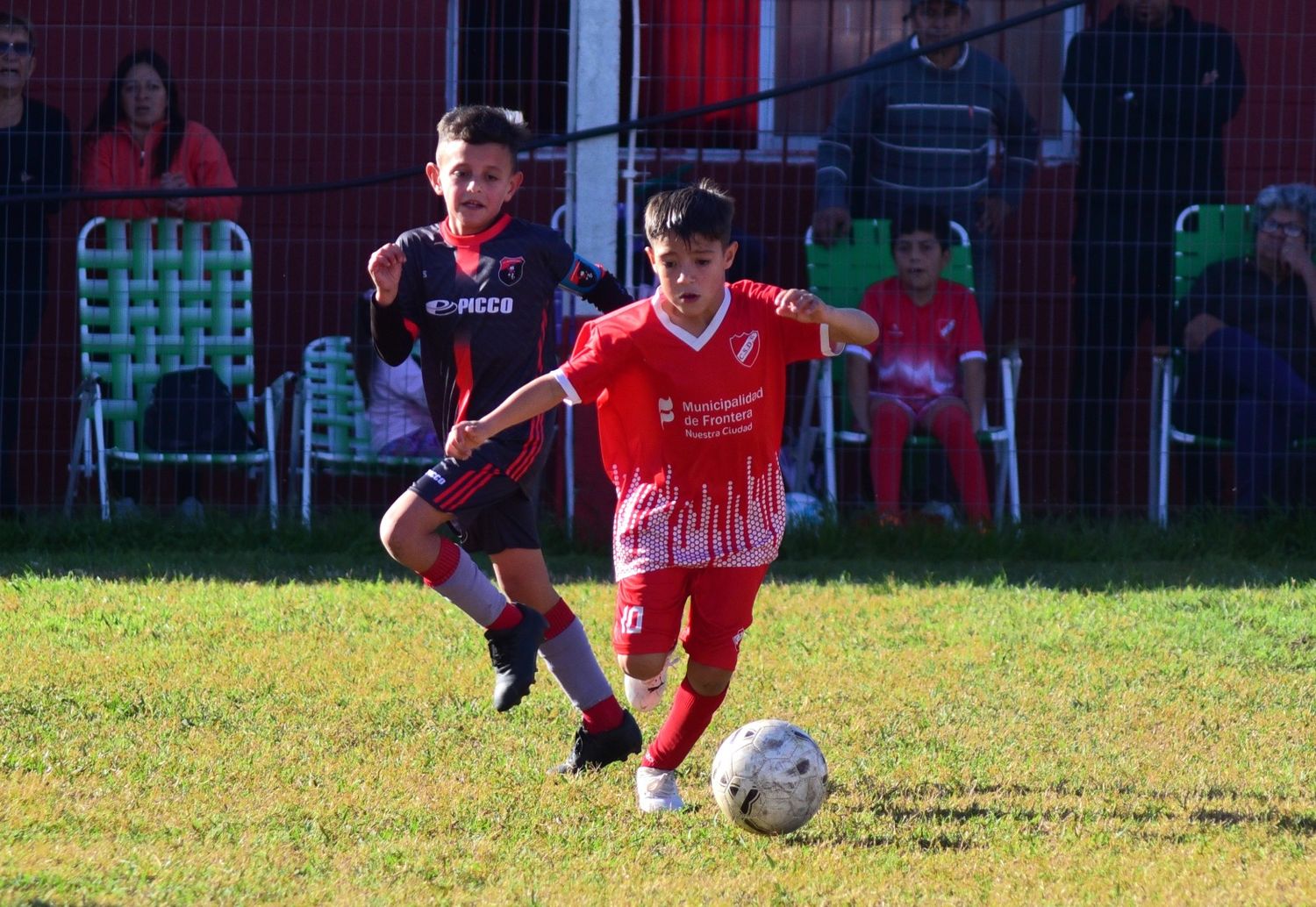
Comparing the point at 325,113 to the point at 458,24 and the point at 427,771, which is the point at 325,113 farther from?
the point at 427,771

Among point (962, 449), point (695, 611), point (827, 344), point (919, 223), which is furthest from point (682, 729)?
point (919, 223)

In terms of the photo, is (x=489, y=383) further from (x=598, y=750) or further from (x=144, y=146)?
(x=144, y=146)

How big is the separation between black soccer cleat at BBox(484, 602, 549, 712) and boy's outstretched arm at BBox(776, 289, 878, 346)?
3.71ft

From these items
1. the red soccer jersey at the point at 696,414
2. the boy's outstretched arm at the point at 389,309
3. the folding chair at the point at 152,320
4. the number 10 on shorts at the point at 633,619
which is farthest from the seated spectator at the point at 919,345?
the number 10 on shorts at the point at 633,619

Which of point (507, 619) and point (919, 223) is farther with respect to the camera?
point (919, 223)

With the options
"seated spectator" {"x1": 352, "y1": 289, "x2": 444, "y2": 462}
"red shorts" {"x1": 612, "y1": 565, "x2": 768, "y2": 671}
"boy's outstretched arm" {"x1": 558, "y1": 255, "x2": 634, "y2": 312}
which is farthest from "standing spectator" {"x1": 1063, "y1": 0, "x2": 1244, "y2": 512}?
"red shorts" {"x1": 612, "y1": 565, "x2": 768, "y2": 671}

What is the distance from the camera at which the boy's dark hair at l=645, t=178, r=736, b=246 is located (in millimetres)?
4203

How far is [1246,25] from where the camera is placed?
8680 millimetres

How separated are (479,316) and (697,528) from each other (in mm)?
953

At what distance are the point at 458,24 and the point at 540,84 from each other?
595 millimetres

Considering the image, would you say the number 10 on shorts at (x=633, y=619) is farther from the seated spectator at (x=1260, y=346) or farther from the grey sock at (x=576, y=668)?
the seated spectator at (x=1260, y=346)

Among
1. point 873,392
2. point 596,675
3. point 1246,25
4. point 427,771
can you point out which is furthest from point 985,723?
point 1246,25

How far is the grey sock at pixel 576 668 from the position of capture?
4781 millimetres

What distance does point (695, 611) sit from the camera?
4449 mm
